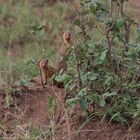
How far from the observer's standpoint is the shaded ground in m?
3.45

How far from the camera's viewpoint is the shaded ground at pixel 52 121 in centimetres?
345

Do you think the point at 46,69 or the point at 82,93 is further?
the point at 46,69

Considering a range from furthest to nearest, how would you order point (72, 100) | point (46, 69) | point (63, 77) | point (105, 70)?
point (46, 69) → point (105, 70) → point (63, 77) → point (72, 100)

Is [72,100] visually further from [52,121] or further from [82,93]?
[52,121]

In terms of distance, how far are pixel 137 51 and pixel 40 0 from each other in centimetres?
371

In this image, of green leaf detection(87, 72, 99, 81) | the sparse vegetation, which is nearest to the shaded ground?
the sparse vegetation

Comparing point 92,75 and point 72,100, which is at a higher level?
point 92,75

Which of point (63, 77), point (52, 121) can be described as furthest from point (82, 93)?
point (52, 121)

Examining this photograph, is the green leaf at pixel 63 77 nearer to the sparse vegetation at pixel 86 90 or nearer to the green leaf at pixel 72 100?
the sparse vegetation at pixel 86 90

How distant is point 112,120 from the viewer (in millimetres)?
3496

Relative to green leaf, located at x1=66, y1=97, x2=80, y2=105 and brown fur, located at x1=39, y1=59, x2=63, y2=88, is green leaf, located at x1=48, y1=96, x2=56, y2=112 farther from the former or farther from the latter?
brown fur, located at x1=39, y1=59, x2=63, y2=88

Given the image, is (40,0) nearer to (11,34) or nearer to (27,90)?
(11,34)

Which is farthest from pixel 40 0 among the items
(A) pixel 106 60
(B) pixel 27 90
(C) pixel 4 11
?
(A) pixel 106 60

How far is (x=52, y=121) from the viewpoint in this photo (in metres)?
3.53
